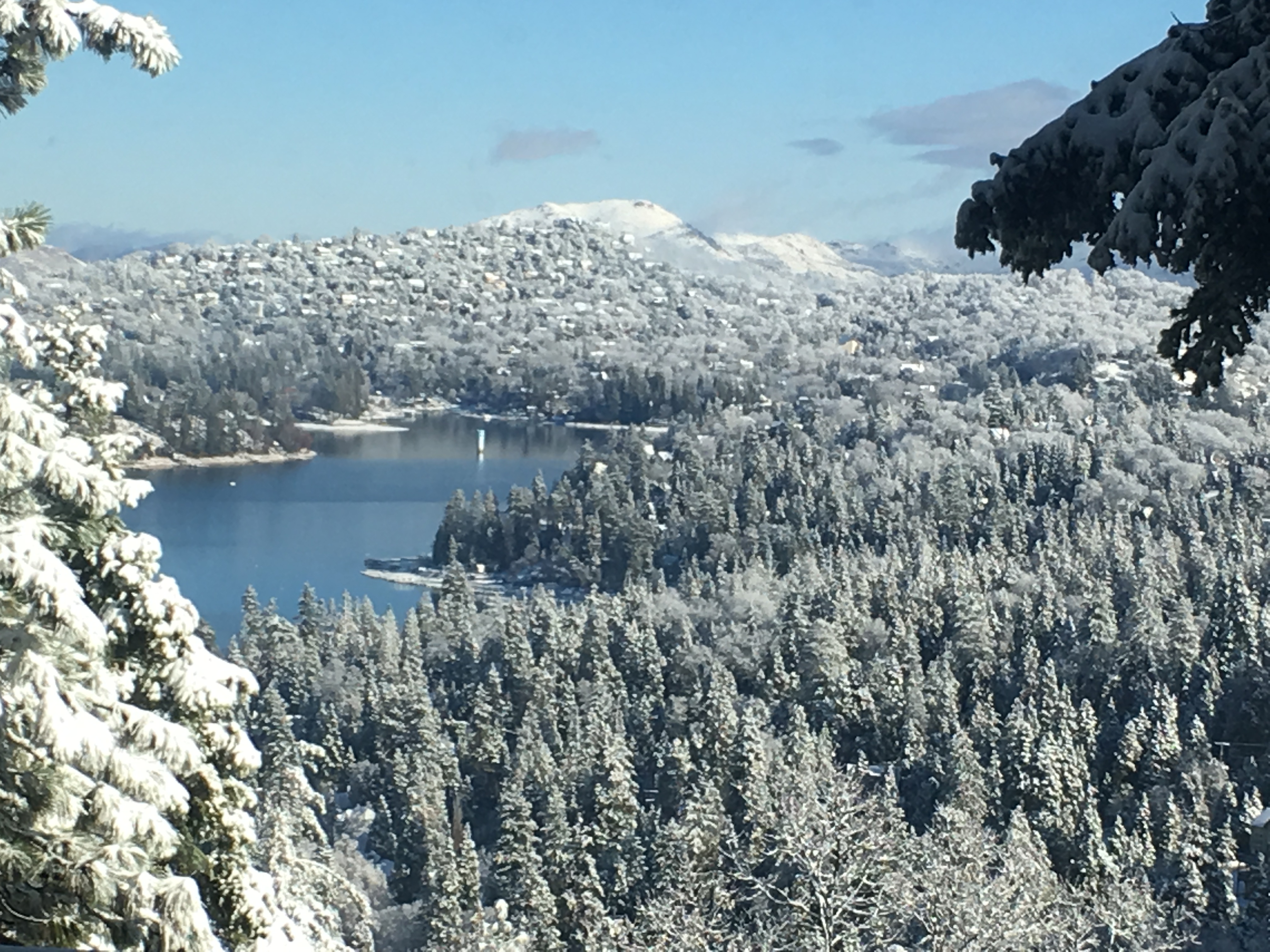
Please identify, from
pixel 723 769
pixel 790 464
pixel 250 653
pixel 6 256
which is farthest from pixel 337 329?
pixel 6 256

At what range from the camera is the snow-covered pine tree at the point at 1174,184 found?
3.49 metres

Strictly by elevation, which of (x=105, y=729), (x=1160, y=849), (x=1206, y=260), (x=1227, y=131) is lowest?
(x=1160, y=849)

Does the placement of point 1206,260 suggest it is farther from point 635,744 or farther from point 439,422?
point 439,422

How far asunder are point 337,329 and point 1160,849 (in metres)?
173

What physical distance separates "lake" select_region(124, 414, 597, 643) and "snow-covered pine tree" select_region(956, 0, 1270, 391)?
166 ft

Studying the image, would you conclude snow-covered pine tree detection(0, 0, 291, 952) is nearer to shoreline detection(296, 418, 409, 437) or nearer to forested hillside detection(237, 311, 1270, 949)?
forested hillside detection(237, 311, 1270, 949)

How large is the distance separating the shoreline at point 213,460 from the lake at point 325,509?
0.97 m

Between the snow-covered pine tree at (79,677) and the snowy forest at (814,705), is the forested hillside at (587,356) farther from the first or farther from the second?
the snow-covered pine tree at (79,677)

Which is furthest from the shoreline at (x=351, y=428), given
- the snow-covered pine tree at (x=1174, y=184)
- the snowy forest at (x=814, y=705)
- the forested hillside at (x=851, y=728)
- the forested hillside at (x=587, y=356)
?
the snow-covered pine tree at (x=1174, y=184)

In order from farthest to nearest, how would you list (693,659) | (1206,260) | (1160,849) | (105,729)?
(693,659) → (1160,849) → (105,729) → (1206,260)

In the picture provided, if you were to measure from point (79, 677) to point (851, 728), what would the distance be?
1220 inches

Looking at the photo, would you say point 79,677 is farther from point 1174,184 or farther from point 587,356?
point 587,356

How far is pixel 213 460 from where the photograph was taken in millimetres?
106188

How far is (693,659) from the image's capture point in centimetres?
4000
